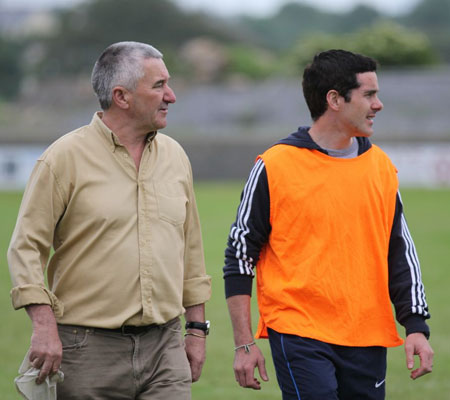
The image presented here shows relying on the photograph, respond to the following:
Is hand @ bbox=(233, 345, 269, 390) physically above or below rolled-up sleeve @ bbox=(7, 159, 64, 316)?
below

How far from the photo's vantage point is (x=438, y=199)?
2805 centimetres

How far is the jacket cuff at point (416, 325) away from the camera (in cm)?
426

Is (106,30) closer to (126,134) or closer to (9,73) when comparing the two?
(9,73)

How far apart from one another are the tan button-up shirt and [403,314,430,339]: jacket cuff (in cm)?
105

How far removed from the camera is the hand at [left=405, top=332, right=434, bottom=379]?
13.5 feet

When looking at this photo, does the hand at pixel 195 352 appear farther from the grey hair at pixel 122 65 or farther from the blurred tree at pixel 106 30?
the blurred tree at pixel 106 30

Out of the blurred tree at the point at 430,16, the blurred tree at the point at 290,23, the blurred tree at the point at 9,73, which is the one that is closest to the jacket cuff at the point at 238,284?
the blurred tree at the point at 9,73

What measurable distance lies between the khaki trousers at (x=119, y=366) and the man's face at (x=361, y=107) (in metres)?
1.24

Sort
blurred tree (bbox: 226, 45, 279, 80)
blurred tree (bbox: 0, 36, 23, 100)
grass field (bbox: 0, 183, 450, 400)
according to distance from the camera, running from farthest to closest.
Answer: blurred tree (bbox: 0, 36, 23, 100) < blurred tree (bbox: 226, 45, 279, 80) < grass field (bbox: 0, 183, 450, 400)

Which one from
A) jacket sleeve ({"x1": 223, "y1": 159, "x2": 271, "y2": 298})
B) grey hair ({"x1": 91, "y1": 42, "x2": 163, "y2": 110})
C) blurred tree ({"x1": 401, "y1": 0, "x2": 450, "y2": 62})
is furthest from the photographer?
blurred tree ({"x1": 401, "y1": 0, "x2": 450, "y2": 62})

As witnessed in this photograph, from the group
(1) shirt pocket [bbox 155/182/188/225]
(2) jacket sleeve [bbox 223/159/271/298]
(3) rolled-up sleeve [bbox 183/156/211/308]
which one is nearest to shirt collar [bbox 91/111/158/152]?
(1) shirt pocket [bbox 155/182/188/225]

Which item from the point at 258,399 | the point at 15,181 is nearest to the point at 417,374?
the point at 258,399

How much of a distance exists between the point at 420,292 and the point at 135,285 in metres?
1.30

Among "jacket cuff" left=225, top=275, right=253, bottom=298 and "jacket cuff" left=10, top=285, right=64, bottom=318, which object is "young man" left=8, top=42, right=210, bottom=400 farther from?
"jacket cuff" left=225, top=275, right=253, bottom=298
